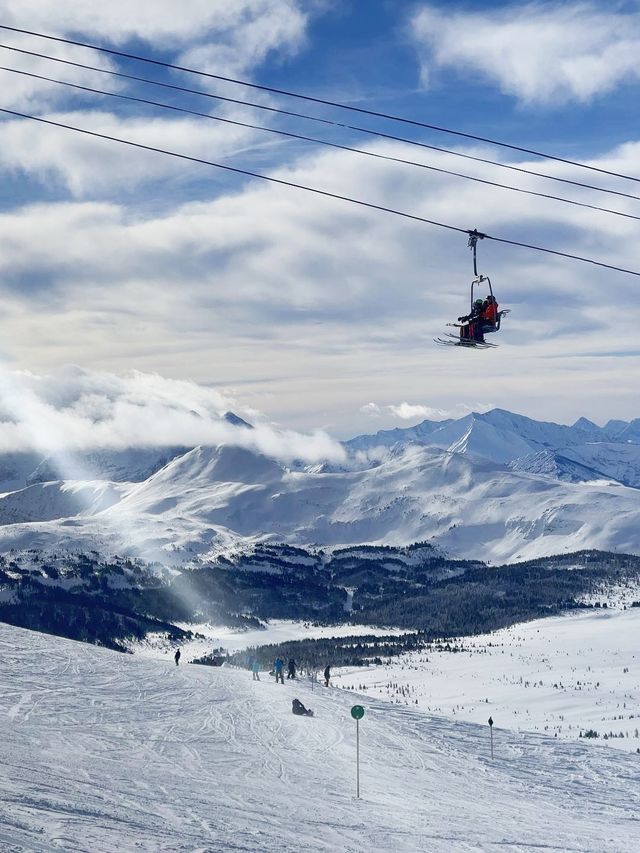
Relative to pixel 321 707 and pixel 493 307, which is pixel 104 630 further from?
pixel 493 307

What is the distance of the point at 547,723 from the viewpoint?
5094cm

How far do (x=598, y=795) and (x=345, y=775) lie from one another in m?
9.13

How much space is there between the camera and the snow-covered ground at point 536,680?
171 ft

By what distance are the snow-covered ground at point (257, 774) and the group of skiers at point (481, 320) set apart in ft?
42.7

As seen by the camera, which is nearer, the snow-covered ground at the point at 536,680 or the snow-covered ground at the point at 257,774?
the snow-covered ground at the point at 257,774

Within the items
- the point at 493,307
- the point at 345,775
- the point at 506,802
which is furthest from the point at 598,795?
the point at 493,307

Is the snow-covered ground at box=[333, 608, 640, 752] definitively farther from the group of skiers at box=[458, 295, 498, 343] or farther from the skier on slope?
the group of skiers at box=[458, 295, 498, 343]

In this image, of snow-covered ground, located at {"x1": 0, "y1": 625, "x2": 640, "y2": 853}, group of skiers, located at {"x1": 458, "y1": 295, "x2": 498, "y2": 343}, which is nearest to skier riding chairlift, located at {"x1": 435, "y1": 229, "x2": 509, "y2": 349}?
group of skiers, located at {"x1": 458, "y1": 295, "x2": 498, "y2": 343}

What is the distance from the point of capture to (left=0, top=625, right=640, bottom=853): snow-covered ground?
57.1ft

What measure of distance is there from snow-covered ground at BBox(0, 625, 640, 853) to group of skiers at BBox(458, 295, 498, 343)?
13.0 m

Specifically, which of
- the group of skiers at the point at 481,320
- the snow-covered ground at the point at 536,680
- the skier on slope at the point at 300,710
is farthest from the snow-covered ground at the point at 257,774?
the group of skiers at the point at 481,320

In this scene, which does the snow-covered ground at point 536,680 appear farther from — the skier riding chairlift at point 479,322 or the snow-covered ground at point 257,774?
the skier riding chairlift at point 479,322

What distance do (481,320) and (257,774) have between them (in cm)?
1457

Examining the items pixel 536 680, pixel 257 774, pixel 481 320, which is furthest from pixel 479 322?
pixel 536 680
